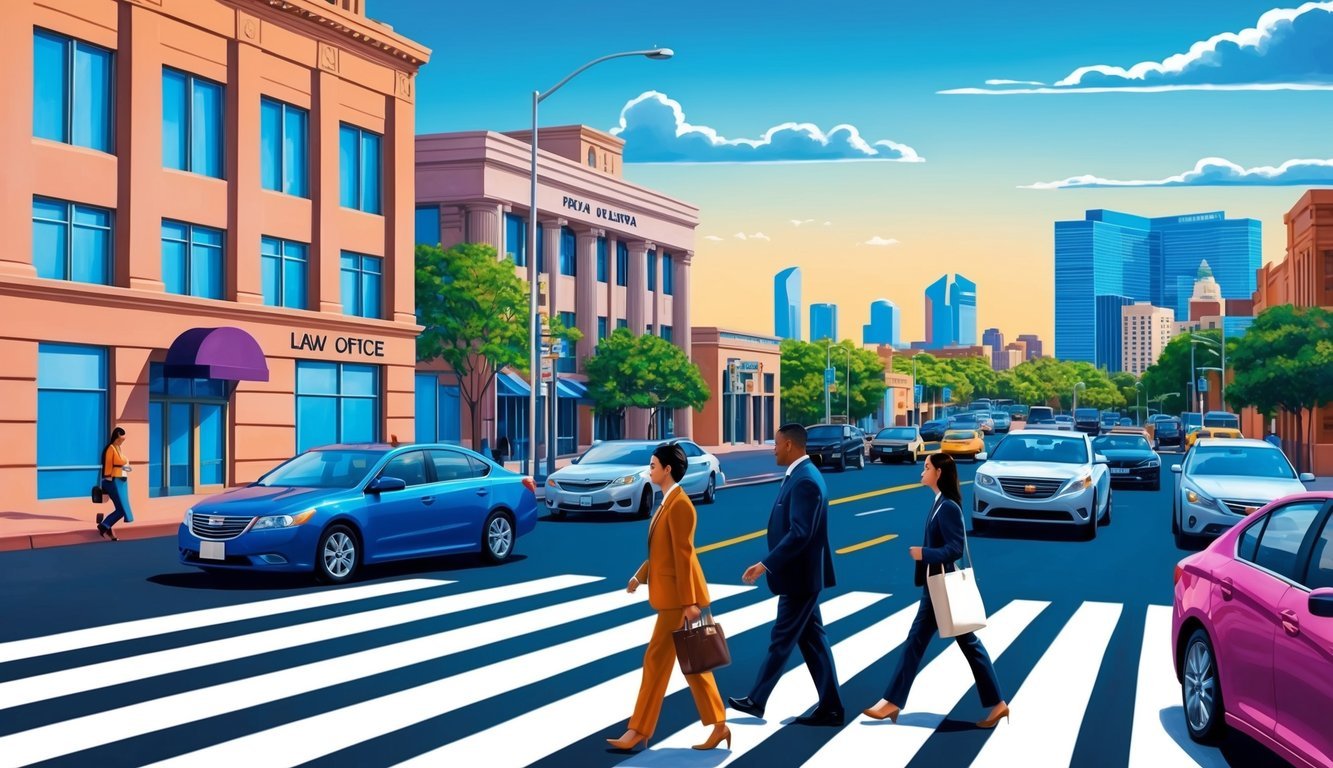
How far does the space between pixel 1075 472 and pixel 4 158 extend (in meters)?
20.3

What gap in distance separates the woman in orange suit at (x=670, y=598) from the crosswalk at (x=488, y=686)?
0.17 meters

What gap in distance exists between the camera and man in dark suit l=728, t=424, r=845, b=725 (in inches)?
297

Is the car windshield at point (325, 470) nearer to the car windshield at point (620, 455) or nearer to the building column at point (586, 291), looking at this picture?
the car windshield at point (620, 455)

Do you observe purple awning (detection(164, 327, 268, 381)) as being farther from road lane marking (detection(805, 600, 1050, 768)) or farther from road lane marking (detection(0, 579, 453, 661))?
road lane marking (detection(805, 600, 1050, 768))

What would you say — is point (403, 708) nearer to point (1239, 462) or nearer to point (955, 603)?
point (955, 603)

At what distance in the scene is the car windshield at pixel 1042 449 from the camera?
2167cm

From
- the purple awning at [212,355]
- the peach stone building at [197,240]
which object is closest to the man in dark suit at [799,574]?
the peach stone building at [197,240]

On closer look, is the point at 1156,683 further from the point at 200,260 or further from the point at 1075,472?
the point at 200,260

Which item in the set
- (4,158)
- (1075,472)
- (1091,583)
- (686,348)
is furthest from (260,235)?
(686,348)

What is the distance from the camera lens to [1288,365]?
49.7 metres

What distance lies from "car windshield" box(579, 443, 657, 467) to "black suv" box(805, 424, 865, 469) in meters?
17.6

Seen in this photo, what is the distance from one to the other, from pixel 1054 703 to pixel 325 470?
9.65m

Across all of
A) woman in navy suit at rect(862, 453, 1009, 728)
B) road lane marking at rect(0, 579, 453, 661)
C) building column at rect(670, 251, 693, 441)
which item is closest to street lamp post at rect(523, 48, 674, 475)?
road lane marking at rect(0, 579, 453, 661)

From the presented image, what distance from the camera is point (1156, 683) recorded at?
30.0ft
